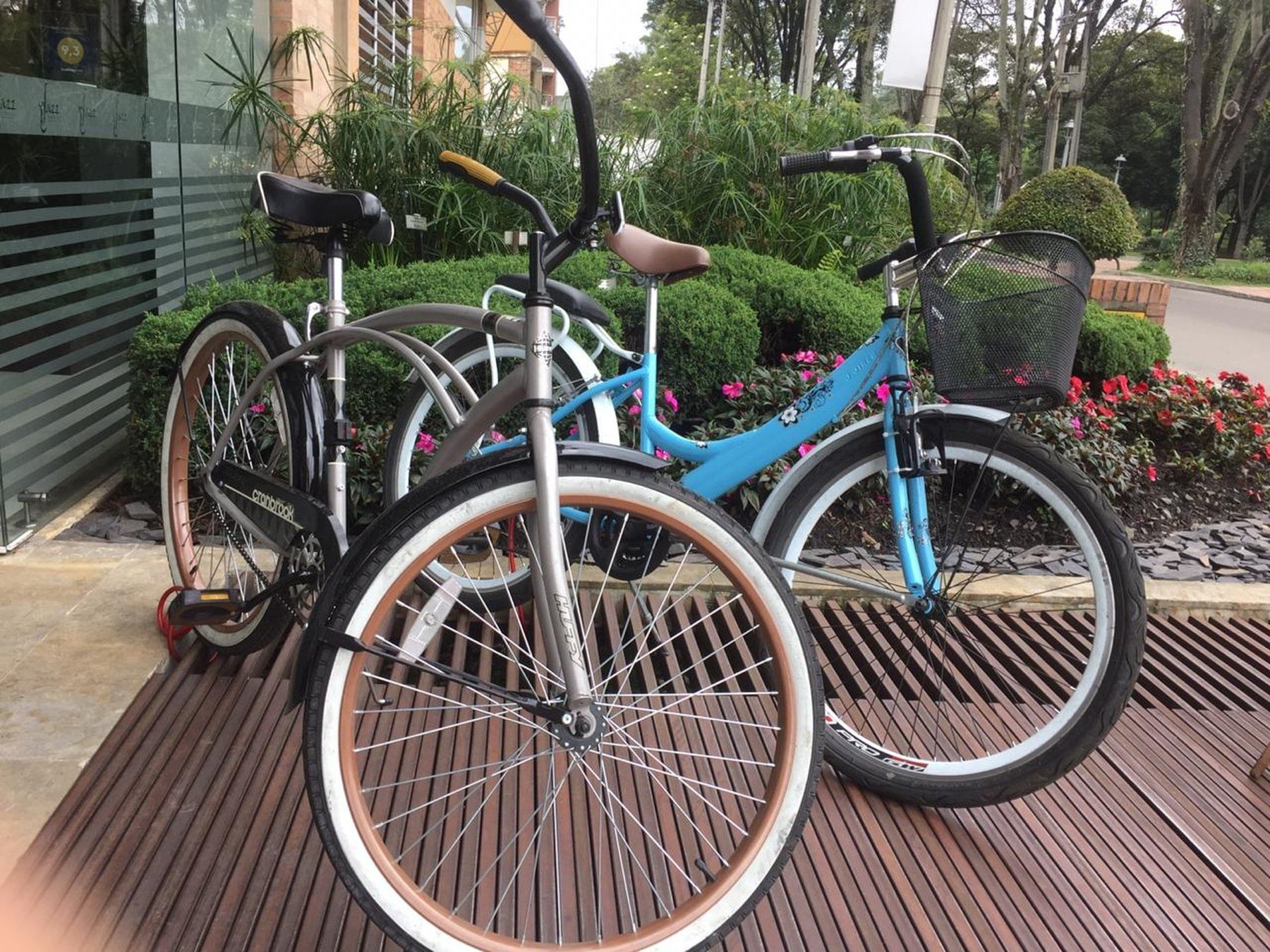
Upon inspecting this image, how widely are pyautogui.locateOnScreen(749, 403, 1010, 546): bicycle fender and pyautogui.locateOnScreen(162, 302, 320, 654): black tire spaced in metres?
0.99

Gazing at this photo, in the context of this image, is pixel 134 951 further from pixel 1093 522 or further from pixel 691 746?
pixel 1093 522

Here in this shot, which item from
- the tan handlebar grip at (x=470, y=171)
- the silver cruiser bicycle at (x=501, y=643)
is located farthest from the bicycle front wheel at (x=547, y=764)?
the tan handlebar grip at (x=470, y=171)

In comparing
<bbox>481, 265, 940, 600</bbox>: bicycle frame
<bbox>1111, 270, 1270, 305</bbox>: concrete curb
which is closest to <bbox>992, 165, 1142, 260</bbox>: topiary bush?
<bbox>481, 265, 940, 600</bbox>: bicycle frame

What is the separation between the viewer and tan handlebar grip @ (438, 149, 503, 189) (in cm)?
168

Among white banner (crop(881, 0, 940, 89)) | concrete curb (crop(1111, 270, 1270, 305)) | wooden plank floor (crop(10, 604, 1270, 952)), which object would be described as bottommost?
wooden plank floor (crop(10, 604, 1270, 952))

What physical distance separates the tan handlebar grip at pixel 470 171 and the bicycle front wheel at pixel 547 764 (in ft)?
1.69

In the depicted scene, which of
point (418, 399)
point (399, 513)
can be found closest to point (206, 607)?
point (418, 399)

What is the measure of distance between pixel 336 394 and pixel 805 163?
1.11m

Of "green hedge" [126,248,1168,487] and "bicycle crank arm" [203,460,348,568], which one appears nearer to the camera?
"bicycle crank arm" [203,460,348,568]

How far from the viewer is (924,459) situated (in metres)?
2.10

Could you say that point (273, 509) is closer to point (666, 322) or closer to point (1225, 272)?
point (666, 322)

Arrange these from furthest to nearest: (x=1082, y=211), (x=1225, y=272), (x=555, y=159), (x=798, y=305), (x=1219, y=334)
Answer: (x=1225, y=272)
(x=1219, y=334)
(x=1082, y=211)
(x=555, y=159)
(x=798, y=305)

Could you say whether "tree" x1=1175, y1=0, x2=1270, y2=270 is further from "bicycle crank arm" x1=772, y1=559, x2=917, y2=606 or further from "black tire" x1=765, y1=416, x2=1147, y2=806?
Answer: "bicycle crank arm" x1=772, y1=559, x2=917, y2=606

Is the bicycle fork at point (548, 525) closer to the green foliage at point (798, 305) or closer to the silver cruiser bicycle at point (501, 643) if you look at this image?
the silver cruiser bicycle at point (501, 643)
